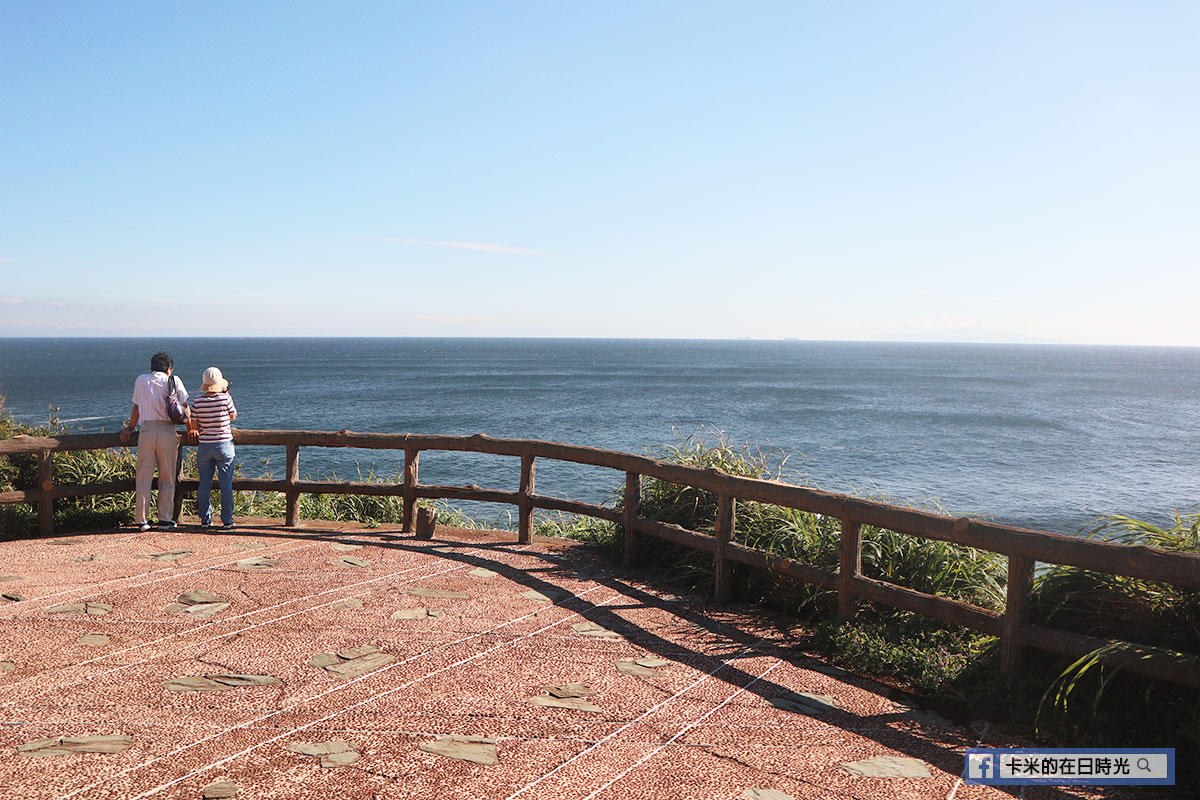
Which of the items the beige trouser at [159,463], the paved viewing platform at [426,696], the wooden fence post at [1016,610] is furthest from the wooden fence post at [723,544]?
the beige trouser at [159,463]

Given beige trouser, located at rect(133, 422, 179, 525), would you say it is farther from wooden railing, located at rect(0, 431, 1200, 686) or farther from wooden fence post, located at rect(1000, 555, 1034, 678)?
wooden fence post, located at rect(1000, 555, 1034, 678)

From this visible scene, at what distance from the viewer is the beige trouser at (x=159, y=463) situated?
895cm

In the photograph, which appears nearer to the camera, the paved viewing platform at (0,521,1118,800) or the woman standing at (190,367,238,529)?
the paved viewing platform at (0,521,1118,800)

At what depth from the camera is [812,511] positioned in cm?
595

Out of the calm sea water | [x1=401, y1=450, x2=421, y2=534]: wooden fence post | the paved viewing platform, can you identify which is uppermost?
[x1=401, y1=450, x2=421, y2=534]: wooden fence post

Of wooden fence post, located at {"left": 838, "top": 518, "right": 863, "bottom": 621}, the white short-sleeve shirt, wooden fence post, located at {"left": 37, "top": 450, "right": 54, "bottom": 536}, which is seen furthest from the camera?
the white short-sleeve shirt

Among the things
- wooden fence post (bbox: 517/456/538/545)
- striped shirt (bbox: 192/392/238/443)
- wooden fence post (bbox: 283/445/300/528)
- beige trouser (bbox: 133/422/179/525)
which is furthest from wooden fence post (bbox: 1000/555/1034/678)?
beige trouser (bbox: 133/422/179/525)

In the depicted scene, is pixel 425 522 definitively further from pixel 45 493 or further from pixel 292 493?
pixel 45 493

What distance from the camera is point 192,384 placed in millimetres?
84438

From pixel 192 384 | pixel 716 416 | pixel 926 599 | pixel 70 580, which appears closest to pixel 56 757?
pixel 70 580

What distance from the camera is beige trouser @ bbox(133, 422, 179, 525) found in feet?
29.3

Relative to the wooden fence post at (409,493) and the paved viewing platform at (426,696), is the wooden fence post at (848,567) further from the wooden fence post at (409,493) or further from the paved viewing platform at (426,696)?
the wooden fence post at (409,493)

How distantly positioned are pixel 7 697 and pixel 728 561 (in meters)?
4.87

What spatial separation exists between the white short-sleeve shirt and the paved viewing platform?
1.97 m
